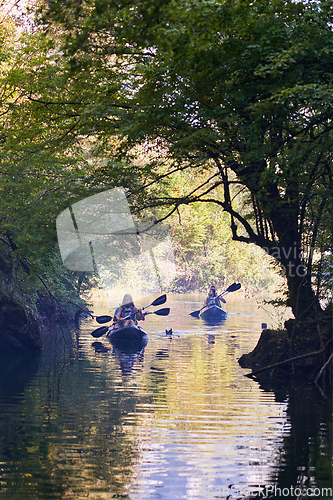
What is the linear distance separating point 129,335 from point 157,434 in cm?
1029

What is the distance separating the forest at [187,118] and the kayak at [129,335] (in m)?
3.26

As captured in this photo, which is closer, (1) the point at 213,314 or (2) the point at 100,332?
(2) the point at 100,332

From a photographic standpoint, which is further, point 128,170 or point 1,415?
point 128,170

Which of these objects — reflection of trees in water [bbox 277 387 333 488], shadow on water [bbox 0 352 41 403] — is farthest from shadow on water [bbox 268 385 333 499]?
shadow on water [bbox 0 352 41 403]

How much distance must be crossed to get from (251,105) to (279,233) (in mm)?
3618

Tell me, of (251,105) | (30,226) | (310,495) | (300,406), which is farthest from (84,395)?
(251,105)

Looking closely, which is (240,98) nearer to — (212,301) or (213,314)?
(213,314)

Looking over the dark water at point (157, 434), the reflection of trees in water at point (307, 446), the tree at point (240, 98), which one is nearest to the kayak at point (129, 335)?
the dark water at point (157, 434)

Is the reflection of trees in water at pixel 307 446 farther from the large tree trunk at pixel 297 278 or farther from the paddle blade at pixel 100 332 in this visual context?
the paddle blade at pixel 100 332

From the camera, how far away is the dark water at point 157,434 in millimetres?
4750

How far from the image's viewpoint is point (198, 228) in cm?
2823

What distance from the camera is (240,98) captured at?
27.1ft

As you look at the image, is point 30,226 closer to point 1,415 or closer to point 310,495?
point 1,415

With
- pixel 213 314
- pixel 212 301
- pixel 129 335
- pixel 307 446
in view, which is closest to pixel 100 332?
pixel 129 335
